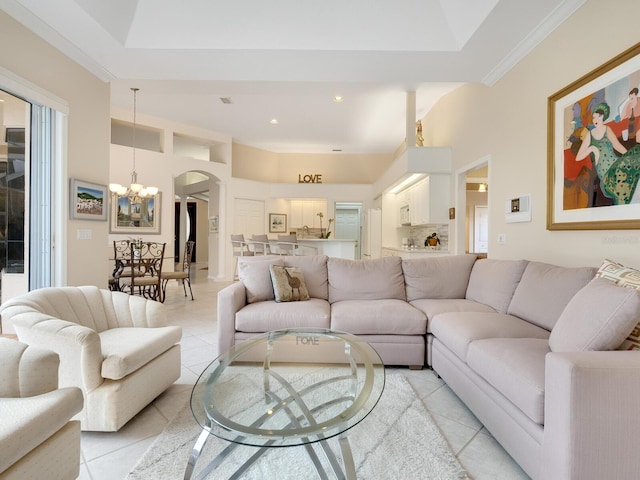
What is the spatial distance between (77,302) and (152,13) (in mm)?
2675

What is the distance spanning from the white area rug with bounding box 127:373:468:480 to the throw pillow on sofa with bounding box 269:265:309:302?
47.9 inches

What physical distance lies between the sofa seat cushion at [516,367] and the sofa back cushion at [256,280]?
5.84 feet

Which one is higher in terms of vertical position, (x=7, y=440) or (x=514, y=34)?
(x=514, y=34)

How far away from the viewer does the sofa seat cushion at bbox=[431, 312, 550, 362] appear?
202cm

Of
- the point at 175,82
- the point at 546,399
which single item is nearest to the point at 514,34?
the point at 546,399

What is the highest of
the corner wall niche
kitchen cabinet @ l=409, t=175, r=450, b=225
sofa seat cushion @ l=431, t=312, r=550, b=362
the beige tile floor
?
the corner wall niche

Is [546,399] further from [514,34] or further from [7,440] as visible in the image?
[514,34]

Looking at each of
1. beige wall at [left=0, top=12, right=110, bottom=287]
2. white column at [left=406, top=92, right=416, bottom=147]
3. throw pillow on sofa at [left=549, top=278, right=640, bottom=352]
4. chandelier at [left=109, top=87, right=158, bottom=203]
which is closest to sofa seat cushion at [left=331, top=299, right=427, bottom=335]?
throw pillow on sofa at [left=549, top=278, right=640, bottom=352]

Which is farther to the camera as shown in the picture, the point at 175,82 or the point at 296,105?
the point at 296,105

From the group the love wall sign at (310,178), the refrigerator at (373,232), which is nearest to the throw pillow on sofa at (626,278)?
the refrigerator at (373,232)

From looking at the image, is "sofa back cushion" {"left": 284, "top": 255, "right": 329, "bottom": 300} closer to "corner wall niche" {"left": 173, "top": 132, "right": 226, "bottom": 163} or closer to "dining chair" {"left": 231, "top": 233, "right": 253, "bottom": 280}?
"dining chair" {"left": 231, "top": 233, "right": 253, "bottom": 280}

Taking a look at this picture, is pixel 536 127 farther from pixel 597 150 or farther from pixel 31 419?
pixel 31 419

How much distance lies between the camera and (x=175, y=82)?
432 cm

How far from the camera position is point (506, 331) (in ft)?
6.83
